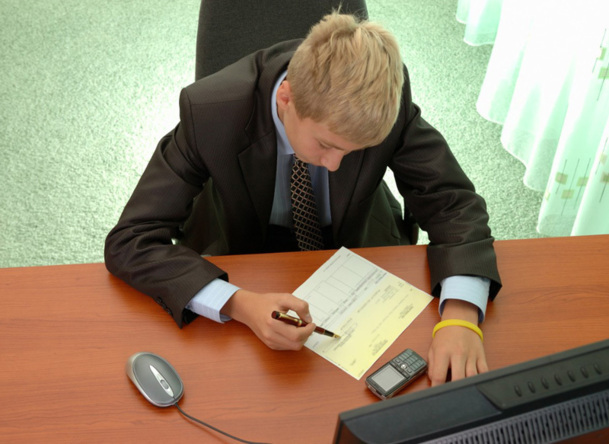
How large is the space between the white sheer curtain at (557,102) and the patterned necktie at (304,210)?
0.99 meters

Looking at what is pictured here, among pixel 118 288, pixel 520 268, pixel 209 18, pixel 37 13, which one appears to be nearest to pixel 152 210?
pixel 118 288

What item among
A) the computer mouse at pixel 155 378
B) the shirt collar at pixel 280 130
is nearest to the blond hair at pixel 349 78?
the shirt collar at pixel 280 130

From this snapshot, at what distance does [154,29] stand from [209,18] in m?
1.73

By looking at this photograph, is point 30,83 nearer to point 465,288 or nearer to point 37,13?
A: point 37,13

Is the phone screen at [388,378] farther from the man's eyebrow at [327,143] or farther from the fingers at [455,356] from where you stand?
the man's eyebrow at [327,143]

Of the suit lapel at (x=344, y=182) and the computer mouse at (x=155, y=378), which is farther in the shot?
the suit lapel at (x=344, y=182)

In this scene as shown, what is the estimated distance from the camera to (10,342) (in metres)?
1.11

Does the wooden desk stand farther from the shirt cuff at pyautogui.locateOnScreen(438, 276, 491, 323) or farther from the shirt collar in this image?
the shirt collar

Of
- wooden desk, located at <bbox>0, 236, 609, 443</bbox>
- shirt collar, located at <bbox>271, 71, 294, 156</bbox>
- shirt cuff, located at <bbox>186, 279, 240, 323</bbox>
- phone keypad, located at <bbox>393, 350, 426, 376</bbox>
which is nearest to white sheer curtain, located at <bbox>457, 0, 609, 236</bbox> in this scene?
wooden desk, located at <bbox>0, 236, 609, 443</bbox>

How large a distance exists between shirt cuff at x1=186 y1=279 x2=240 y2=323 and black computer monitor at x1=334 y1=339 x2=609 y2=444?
494mm

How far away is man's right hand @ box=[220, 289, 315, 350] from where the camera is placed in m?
1.06

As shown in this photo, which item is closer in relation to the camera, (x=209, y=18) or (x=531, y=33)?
(x=209, y=18)

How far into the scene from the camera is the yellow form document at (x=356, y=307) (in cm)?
110

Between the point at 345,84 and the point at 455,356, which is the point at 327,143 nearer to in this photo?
the point at 345,84
